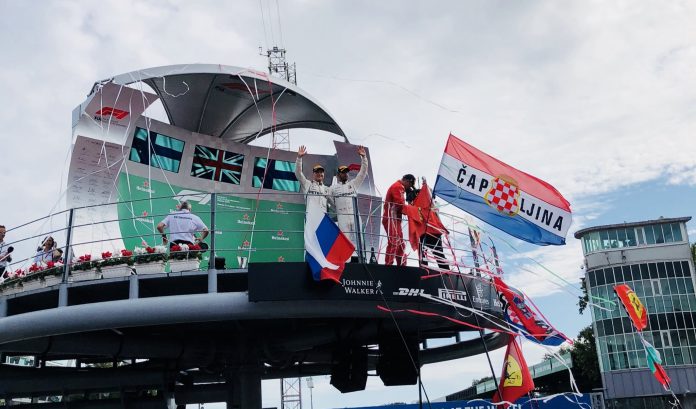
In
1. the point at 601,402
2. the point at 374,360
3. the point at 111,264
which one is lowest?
the point at 601,402

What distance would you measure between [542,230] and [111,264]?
8339 millimetres

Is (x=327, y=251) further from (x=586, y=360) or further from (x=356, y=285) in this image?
(x=586, y=360)

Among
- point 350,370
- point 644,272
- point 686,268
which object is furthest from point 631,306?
point 686,268

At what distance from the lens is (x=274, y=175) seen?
68.6 feet

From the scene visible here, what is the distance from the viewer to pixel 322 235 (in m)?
12.5

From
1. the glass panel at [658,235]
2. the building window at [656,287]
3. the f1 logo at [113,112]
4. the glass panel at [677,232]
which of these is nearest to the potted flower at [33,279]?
the f1 logo at [113,112]

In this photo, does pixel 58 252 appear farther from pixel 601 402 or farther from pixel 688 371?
pixel 688 371

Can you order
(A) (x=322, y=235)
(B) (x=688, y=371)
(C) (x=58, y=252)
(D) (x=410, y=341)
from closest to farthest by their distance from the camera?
(A) (x=322, y=235)
(C) (x=58, y=252)
(D) (x=410, y=341)
(B) (x=688, y=371)

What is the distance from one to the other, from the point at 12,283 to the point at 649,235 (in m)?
61.6

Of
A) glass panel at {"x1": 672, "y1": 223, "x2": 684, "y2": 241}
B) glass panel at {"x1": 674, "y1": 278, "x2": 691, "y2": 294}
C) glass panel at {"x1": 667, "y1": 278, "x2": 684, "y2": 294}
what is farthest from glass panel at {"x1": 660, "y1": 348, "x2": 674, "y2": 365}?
glass panel at {"x1": 672, "y1": 223, "x2": 684, "y2": 241}

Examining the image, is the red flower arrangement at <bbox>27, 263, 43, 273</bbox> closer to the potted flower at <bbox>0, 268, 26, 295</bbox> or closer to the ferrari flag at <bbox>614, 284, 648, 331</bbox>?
the potted flower at <bbox>0, 268, 26, 295</bbox>

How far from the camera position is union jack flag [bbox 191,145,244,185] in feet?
65.7

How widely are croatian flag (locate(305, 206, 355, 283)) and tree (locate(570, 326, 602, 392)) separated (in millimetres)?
59842

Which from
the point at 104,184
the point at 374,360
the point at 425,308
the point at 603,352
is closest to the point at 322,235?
the point at 425,308
